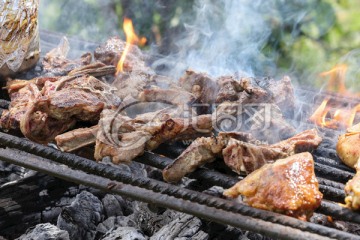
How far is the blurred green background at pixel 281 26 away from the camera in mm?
5562

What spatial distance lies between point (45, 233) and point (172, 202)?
1351mm

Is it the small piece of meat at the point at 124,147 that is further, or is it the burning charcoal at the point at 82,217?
the burning charcoal at the point at 82,217

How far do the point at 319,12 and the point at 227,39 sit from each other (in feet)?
3.87

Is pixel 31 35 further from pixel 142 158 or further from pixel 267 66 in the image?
pixel 267 66

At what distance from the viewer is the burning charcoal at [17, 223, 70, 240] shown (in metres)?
3.19

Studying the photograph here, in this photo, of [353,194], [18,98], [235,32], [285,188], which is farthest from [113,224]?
[235,32]

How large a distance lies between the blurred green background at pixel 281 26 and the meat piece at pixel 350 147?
2824 millimetres

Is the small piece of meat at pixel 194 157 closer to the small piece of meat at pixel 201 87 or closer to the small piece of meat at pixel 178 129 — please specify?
the small piece of meat at pixel 178 129

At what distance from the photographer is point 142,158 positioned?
8.98ft

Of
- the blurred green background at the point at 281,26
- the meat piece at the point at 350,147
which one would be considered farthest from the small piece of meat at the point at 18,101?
the blurred green background at the point at 281,26

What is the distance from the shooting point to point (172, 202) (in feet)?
7.29

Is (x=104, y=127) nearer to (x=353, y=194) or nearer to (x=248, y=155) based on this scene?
(x=248, y=155)

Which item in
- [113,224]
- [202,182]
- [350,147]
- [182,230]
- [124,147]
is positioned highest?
[350,147]

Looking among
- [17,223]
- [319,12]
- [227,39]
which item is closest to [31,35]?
[17,223]
